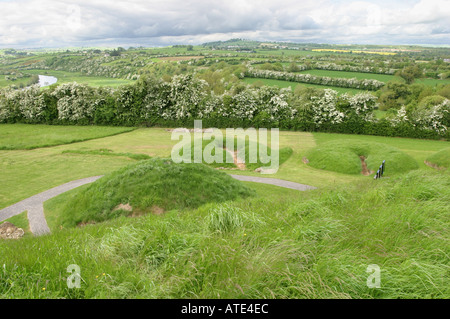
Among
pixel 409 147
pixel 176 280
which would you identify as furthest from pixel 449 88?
pixel 176 280

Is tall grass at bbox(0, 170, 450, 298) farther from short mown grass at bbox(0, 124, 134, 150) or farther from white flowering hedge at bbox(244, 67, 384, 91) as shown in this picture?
white flowering hedge at bbox(244, 67, 384, 91)

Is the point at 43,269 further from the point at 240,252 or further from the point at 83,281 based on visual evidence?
the point at 240,252

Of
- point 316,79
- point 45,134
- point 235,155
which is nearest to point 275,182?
point 235,155

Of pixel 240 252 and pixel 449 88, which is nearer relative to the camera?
pixel 240 252

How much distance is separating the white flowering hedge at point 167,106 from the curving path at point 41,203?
23908mm

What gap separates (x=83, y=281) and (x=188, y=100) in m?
45.4

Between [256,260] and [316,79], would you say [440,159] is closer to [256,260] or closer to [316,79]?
[256,260]

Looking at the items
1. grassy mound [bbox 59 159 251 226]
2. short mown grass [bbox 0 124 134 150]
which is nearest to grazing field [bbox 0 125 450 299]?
grassy mound [bbox 59 159 251 226]

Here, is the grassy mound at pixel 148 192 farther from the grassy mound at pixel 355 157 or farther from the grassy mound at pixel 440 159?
the grassy mound at pixel 440 159

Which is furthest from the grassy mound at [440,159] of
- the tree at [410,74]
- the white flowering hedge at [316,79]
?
the tree at [410,74]

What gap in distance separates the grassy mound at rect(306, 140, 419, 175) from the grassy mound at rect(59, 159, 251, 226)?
14779mm

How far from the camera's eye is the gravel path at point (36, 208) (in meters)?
14.7
